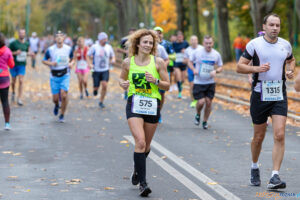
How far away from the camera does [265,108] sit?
327 inches

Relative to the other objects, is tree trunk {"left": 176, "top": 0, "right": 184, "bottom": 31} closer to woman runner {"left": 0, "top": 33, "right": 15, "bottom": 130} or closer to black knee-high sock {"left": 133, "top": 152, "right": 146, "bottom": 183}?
woman runner {"left": 0, "top": 33, "right": 15, "bottom": 130}

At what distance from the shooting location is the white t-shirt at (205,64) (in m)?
14.8

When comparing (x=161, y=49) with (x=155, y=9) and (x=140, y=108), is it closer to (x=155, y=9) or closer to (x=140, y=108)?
(x=140, y=108)

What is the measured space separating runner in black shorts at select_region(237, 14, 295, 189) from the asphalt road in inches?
22.9

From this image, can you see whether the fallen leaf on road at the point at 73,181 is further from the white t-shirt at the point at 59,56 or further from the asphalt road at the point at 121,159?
the white t-shirt at the point at 59,56

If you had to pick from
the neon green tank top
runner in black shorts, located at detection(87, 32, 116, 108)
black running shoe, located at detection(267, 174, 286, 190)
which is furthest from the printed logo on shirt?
runner in black shorts, located at detection(87, 32, 116, 108)

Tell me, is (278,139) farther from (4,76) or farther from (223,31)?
(223,31)

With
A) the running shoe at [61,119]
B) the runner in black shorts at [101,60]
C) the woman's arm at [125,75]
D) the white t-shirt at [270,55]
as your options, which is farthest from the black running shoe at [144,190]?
the runner in black shorts at [101,60]

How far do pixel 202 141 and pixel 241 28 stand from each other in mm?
40788

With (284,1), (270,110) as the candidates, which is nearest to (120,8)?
(284,1)

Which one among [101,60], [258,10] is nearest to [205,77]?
[101,60]

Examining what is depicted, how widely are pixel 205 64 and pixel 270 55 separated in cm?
663

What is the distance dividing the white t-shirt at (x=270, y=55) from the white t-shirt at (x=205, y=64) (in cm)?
647

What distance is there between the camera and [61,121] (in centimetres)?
1566
